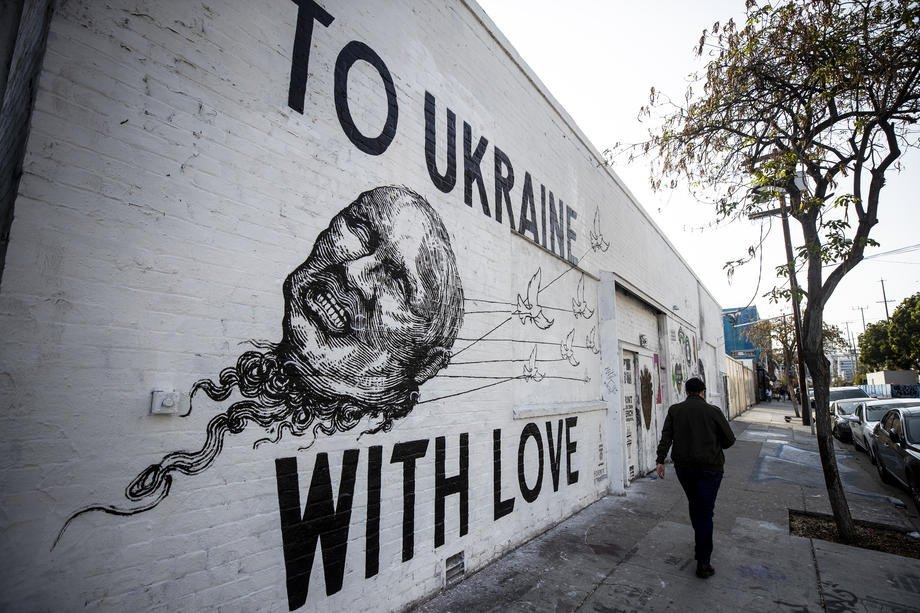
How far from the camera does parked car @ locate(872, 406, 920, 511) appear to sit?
6410 millimetres

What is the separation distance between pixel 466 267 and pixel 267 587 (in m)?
3.04

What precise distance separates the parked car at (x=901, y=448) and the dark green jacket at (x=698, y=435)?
415 centimetres

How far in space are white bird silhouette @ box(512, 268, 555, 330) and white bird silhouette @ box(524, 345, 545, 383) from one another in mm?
374

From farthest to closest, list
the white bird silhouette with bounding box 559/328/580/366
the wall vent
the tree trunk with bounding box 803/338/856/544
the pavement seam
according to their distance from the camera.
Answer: the white bird silhouette with bounding box 559/328/580/366
the tree trunk with bounding box 803/338/856/544
the wall vent
the pavement seam

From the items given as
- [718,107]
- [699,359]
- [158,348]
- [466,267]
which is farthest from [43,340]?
[699,359]

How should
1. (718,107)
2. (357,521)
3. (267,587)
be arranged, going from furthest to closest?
1. (718,107)
2. (357,521)
3. (267,587)

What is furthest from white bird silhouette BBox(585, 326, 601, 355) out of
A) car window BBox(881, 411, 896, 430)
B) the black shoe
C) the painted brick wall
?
car window BBox(881, 411, 896, 430)

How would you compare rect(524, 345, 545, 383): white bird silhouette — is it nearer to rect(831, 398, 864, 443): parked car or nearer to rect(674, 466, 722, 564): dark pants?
rect(674, 466, 722, 564): dark pants

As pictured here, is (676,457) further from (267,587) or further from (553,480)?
(267,587)

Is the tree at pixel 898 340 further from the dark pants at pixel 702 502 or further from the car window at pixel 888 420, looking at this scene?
the dark pants at pixel 702 502

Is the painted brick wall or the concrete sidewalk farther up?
the painted brick wall

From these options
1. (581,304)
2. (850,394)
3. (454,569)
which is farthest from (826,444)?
(850,394)

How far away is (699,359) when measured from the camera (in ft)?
52.4

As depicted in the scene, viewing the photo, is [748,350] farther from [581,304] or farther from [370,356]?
[370,356]
